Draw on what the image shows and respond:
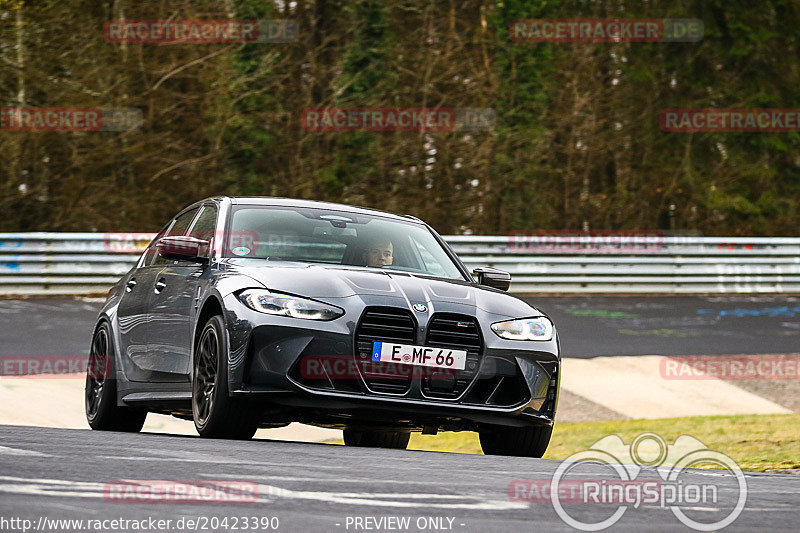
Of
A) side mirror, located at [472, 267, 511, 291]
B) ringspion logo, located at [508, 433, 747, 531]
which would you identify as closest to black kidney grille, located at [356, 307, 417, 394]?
ringspion logo, located at [508, 433, 747, 531]

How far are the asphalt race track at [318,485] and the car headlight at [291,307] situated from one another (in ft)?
2.25

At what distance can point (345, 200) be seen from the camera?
27.1m

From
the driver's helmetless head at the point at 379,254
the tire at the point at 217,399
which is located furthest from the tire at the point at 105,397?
the driver's helmetless head at the point at 379,254

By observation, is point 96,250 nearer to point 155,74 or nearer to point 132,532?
point 155,74

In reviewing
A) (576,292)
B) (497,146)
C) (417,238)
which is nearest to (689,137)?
(497,146)

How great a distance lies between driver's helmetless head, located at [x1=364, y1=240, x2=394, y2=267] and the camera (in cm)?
862

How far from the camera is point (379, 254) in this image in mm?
8711

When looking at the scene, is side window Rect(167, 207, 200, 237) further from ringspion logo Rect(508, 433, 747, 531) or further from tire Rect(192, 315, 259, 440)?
ringspion logo Rect(508, 433, 747, 531)

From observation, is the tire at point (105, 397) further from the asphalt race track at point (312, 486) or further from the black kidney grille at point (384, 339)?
the black kidney grille at point (384, 339)

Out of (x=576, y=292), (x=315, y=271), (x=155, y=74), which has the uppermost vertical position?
(x=155, y=74)

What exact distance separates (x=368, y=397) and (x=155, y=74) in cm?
1895

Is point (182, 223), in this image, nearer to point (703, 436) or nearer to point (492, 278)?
point (492, 278)

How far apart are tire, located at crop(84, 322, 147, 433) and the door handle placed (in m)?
0.78

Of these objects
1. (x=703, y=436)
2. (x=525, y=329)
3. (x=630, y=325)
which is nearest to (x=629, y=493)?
(x=525, y=329)
